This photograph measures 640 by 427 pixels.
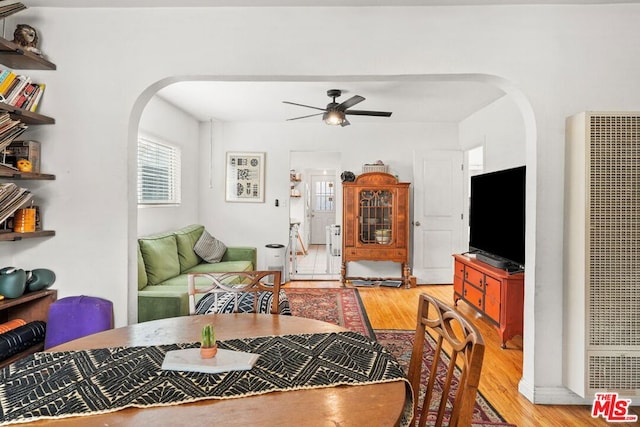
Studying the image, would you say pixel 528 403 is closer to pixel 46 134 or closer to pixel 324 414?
pixel 324 414

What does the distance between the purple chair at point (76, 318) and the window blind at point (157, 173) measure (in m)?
1.98

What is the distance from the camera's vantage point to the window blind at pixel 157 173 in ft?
13.8

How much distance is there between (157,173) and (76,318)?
2.63 metres

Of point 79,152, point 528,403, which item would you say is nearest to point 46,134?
point 79,152

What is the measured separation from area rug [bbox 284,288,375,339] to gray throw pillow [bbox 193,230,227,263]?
42.0 inches

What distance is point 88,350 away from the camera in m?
1.30

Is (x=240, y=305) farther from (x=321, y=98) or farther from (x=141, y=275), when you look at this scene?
(x=321, y=98)

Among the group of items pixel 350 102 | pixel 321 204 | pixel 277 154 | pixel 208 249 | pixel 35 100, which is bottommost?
pixel 208 249

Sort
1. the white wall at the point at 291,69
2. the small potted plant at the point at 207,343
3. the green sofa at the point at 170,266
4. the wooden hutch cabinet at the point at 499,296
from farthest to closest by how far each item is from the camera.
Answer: the wooden hutch cabinet at the point at 499,296 → the green sofa at the point at 170,266 → the white wall at the point at 291,69 → the small potted plant at the point at 207,343

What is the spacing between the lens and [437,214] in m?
5.67

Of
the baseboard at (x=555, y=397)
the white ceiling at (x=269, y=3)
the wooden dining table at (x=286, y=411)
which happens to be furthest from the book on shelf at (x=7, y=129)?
the baseboard at (x=555, y=397)

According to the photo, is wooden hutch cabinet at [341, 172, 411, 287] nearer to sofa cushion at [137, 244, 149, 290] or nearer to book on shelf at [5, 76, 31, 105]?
sofa cushion at [137, 244, 149, 290]

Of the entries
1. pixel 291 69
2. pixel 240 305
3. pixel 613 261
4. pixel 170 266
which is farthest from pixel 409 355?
pixel 170 266

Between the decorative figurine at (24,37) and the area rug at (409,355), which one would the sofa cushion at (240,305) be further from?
the decorative figurine at (24,37)
